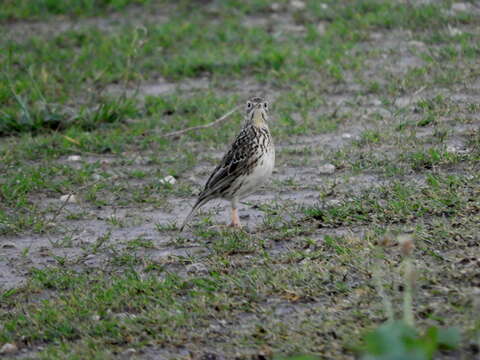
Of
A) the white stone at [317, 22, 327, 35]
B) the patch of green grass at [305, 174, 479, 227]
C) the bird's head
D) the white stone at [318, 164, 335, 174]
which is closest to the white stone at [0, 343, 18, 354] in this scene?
the patch of green grass at [305, 174, 479, 227]

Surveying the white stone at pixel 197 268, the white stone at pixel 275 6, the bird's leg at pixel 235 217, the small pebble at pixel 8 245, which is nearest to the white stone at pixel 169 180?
the bird's leg at pixel 235 217

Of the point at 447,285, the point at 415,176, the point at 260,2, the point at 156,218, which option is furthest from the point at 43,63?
the point at 447,285

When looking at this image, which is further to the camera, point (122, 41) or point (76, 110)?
point (122, 41)

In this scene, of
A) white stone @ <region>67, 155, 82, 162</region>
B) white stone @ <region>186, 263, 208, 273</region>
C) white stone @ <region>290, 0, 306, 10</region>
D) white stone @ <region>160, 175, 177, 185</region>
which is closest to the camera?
white stone @ <region>186, 263, 208, 273</region>

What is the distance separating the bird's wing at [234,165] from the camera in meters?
6.96

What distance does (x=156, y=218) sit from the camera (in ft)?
24.5

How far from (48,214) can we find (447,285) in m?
3.85

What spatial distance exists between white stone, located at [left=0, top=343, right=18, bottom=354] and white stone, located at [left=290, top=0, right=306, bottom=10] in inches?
346

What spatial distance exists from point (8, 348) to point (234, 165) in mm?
2435

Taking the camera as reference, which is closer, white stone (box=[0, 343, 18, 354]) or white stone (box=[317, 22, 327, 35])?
white stone (box=[0, 343, 18, 354])

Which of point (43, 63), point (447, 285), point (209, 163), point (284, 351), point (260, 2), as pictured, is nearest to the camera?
point (284, 351)

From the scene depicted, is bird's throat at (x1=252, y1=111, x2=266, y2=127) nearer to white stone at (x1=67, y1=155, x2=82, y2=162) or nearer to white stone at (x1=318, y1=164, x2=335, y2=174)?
white stone at (x1=318, y1=164, x2=335, y2=174)

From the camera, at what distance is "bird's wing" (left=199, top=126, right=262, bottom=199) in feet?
22.8

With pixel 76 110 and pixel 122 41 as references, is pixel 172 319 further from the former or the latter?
pixel 122 41
